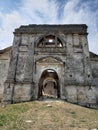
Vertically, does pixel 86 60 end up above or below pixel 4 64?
above

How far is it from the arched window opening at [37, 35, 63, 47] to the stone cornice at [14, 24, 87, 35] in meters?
0.67

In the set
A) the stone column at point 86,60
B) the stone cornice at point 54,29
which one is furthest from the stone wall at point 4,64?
the stone column at point 86,60

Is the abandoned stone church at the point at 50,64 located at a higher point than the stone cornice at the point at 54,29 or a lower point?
lower

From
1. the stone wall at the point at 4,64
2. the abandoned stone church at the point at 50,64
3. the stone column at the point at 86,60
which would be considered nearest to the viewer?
the abandoned stone church at the point at 50,64

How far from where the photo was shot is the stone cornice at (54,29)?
50.6ft

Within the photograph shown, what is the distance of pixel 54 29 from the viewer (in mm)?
15742

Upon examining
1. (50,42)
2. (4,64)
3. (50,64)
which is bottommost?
(50,64)

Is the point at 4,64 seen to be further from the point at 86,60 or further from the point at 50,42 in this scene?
the point at 86,60

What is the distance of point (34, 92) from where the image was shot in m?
13.1

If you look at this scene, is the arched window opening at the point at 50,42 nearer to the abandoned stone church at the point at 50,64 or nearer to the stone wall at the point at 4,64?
the abandoned stone church at the point at 50,64

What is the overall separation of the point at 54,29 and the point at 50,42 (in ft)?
4.42

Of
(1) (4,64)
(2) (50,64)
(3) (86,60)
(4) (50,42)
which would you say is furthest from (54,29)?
(1) (4,64)

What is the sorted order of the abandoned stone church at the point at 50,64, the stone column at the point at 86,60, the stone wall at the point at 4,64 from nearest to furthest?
the abandoned stone church at the point at 50,64 < the stone column at the point at 86,60 < the stone wall at the point at 4,64

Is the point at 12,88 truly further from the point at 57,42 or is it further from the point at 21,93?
the point at 57,42
